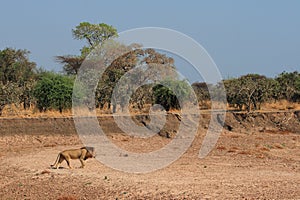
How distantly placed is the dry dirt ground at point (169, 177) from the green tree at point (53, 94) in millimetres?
10014

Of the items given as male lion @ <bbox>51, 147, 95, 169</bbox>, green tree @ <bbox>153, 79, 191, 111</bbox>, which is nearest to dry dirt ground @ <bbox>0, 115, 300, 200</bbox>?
male lion @ <bbox>51, 147, 95, 169</bbox>

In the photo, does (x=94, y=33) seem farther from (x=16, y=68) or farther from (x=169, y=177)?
(x=169, y=177)

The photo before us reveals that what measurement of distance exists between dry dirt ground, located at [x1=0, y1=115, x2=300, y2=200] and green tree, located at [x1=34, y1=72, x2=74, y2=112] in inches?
394

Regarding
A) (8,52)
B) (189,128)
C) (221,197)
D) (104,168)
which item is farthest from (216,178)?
(8,52)

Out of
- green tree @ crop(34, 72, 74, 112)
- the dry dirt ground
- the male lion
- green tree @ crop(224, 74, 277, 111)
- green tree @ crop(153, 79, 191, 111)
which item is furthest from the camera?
green tree @ crop(224, 74, 277, 111)

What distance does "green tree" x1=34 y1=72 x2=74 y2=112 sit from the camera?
126ft

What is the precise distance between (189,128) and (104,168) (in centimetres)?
1579

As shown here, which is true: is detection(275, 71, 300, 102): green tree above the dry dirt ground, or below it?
above

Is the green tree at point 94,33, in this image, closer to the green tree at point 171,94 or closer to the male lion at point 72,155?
the green tree at point 171,94

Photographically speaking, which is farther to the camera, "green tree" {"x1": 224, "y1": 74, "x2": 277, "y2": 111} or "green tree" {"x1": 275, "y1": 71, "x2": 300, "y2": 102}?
"green tree" {"x1": 275, "y1": 71, "x2": 300, "y2": 102}

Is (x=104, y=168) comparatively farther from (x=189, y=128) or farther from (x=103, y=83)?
(x=103, y=83)

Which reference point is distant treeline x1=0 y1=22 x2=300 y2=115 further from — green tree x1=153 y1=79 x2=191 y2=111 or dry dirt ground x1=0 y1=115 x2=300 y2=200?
dry dirt ground x1=0 y1=115 x2=300 y2=200

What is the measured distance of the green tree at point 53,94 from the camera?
38.5 metres

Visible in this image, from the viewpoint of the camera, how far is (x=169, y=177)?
711 inches
